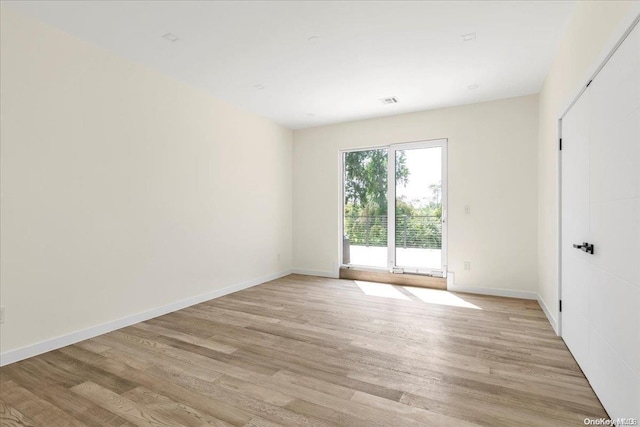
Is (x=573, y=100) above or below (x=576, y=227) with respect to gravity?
above

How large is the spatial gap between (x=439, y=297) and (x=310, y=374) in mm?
2738

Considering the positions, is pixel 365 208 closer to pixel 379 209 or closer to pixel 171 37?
pixel 379 209

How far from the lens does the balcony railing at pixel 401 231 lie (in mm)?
5066

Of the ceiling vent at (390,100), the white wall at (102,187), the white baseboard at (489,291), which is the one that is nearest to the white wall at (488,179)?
the white baseboard at (489,291)

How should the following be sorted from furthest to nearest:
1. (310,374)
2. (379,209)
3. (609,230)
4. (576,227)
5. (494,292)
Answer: (379,209), (494,292), (576,227), (310,374), (609,230)

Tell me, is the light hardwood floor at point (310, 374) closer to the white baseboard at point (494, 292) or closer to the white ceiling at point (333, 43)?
the white baseboard at point (494, 292)

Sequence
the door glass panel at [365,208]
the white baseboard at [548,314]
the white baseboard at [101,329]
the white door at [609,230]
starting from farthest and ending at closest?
the door glass panel at [365,208]
the white baseboard at [548,314]
the white baseboard at [101,329]
the white door at [609,230]

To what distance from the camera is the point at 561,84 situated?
301cm

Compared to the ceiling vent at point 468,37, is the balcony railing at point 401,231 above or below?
below

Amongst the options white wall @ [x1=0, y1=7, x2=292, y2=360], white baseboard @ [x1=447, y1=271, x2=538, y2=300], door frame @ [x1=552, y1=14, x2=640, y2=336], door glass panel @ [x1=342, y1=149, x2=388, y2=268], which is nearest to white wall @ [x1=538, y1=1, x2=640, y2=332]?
door frame @ [x1=552, y1=14, x2=640, y2=336]

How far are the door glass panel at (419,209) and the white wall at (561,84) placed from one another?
1.34m

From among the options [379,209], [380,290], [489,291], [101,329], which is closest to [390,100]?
[379,209]

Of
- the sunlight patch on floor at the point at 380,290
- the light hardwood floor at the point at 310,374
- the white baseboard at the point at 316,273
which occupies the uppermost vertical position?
the white baseboard at the point at 316,273

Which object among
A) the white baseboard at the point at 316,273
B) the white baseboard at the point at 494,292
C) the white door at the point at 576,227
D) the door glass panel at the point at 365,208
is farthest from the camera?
the white baseboard at the point at 316,273
